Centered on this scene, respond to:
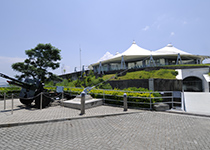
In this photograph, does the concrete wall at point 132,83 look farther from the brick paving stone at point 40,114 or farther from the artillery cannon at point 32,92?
the artillery cannon at point 32,92

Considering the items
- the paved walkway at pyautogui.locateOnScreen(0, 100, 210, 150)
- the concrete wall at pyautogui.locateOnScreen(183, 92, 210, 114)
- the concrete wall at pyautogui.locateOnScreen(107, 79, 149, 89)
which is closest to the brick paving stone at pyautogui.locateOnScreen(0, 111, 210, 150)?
the paved walkway at pyautogui.locateOnScreen(0, 100, 210, 150)

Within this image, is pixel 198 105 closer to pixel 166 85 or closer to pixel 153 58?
pixel 166 85

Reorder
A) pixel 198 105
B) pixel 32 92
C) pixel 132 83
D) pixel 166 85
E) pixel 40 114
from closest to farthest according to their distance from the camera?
pixel 40 114 < pixel 32 92 < pixel 198 105 < pixel 166 85 < pixel 132 83

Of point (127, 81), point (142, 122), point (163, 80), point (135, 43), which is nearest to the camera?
point (142, 122)

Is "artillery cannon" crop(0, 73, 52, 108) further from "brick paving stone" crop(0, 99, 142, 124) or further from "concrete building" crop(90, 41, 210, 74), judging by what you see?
"concrete building" crop(90, 41, 210, 74)

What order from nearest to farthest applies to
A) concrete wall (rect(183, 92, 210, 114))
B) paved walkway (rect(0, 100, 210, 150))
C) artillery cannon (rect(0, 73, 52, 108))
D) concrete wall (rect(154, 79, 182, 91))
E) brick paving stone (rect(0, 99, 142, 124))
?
paved walkway (rect(0, 100, 210, 150)) → brick paving stone (rect(0, 99, 142, 124)) → concrete wall (rect(183, 92, 210, 114)) → artillery cannon (rect(0, 73, 52, 108)) → concrete wall (rect(154, 79, 182, 91))

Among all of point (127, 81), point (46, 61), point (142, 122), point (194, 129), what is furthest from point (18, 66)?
point (194, 129)

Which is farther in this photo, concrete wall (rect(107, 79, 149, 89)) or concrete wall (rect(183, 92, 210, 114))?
concrete wall (rect(107, 79, 149, 89))

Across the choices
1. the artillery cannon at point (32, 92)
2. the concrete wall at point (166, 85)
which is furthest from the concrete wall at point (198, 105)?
the artillery cannon at point (32, 92)

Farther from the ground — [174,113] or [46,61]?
[46,61]

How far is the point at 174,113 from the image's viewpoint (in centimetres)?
743

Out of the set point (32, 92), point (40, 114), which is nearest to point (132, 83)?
point (32, 92)

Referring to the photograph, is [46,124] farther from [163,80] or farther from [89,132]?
[163,80]

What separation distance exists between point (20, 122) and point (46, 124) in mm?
994
